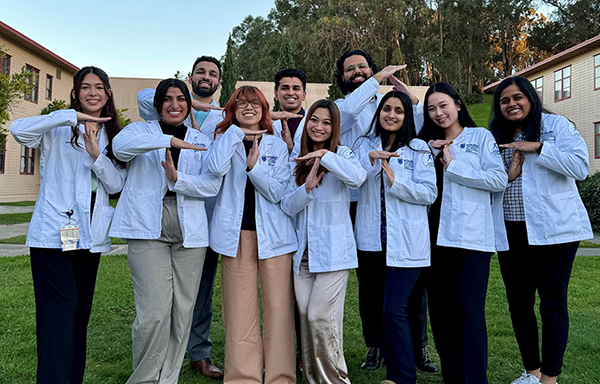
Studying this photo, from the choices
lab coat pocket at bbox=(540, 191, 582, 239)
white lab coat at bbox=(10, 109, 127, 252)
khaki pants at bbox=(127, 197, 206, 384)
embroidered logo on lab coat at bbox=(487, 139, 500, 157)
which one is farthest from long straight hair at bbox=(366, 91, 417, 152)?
white lab coat at bbox=(10, 109, 127, 252)

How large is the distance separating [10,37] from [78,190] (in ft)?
71.6

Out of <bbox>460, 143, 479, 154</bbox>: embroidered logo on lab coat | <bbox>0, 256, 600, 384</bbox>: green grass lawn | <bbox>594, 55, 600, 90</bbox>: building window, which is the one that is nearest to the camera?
<bbox>460, 143, 479, 154</bbox>: embroidered logo on lab coat

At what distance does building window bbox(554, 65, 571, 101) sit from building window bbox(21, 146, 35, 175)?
25.8m

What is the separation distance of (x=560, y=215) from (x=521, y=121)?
2.49 ft

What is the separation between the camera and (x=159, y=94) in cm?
347

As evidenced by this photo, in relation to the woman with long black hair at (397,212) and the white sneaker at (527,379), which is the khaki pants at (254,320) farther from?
the white sneaker at (527,379)

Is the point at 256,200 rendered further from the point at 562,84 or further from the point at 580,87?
the point at 562,84

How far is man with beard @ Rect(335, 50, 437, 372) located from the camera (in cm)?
380

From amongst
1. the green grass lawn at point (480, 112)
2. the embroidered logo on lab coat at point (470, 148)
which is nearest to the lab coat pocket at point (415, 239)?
the embroidered logo on lab coat at point (470, 148)

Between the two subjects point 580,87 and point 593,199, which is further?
point 580,87

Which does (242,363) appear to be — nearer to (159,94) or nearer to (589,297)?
(159,94)

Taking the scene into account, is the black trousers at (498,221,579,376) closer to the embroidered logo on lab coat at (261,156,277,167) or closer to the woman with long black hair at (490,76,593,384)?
the woman with long black hair at (490,76,593,384)

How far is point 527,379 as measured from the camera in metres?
3.58

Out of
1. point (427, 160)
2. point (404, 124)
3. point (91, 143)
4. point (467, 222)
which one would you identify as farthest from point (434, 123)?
point (91, 143)
